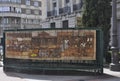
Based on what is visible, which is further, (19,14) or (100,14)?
(19,14)

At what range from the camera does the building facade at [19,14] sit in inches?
3861

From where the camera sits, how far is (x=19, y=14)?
10162 cm

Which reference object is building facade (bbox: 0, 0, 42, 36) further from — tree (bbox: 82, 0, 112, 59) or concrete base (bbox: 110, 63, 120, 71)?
concrete base (bbox: 110, 63, 120, 71)

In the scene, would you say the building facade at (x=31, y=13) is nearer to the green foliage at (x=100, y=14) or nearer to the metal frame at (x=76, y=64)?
the green foliage at (x=100, y=14)

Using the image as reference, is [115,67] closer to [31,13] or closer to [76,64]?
[76,64]

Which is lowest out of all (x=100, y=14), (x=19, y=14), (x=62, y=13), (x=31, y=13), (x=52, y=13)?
(x=100, y=14)

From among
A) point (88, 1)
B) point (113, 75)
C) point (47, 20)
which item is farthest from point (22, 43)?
point (47, 20)

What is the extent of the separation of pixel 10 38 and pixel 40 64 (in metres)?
2.92

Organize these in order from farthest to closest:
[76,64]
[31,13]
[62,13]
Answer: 1. [31,13]
2. [62,13]
3. [76,64]

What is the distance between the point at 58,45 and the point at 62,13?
4471cm

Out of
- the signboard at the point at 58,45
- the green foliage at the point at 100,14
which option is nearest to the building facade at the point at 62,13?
the green foliage at the point at 100,14

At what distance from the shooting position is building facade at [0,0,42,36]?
9806cm

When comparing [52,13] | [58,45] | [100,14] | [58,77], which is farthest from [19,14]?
[58,77]

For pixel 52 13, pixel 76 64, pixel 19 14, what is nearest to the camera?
pixel 76 64
